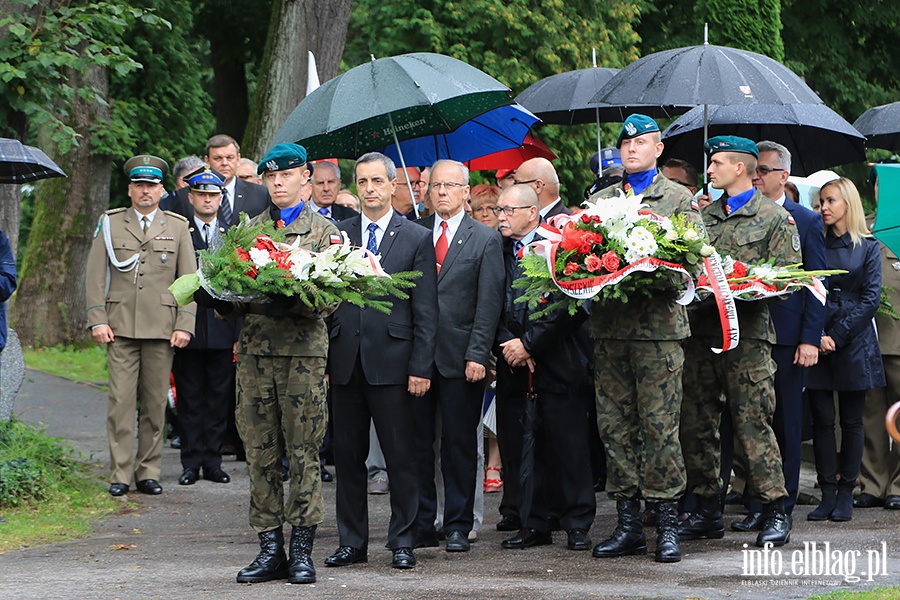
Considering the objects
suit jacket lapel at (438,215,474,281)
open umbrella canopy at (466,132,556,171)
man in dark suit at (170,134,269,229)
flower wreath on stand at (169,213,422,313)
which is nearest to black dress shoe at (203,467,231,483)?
man in dark suit at (170,134,269,229)

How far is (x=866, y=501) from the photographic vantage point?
30.6 ft

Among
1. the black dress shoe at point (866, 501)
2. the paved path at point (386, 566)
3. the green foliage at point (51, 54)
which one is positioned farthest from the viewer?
the green foliage at point (51, 54)

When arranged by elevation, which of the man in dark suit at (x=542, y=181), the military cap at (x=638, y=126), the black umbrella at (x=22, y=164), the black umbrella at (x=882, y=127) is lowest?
the man in dark suit at (x=542, y=181)

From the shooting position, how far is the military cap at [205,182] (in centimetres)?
1040

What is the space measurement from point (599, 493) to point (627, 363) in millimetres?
2995

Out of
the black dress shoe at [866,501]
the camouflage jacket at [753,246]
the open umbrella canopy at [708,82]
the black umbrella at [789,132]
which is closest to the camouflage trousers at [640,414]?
the camouflage jacket at [753,246]

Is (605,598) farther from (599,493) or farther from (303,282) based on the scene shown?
(599,493)

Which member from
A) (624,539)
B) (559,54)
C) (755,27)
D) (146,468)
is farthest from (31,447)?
(755,27)

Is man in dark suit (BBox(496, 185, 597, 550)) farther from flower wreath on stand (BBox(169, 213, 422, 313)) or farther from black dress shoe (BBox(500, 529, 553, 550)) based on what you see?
flower wreath on stand (BBox(169, 213, 422, 313))

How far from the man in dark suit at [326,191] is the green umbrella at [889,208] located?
15.6 feet

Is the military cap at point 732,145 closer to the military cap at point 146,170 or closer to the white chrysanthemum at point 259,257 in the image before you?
the white chrysanthemum at point 259,257

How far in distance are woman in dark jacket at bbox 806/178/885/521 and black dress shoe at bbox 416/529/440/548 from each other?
273 centimetres

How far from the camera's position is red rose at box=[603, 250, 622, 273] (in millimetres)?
6793

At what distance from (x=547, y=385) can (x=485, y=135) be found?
268 centimetres
